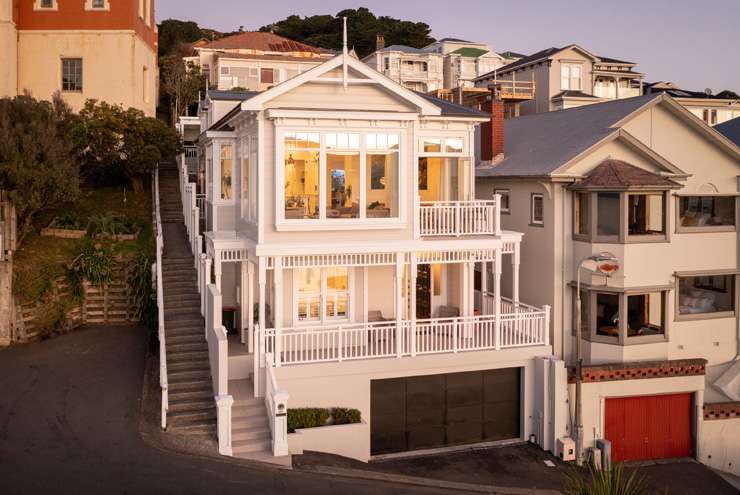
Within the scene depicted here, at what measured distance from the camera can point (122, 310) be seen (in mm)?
22953

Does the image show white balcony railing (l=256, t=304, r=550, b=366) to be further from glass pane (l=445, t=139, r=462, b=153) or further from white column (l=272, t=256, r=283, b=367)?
glass pane (l=445, t=139, r=462, b=153)

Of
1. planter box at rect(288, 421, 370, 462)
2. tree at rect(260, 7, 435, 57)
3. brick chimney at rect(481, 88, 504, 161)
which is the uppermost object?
tree at rect(260, 7, 435, 57)

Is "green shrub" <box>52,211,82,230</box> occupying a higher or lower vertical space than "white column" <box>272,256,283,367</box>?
higher

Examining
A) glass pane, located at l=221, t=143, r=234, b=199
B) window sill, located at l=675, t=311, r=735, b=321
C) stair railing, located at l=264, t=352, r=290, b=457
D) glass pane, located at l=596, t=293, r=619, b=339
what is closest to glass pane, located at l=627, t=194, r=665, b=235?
glass pane, located at l=596, t=293, r=619, b=339

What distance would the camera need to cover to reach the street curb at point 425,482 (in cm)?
1497

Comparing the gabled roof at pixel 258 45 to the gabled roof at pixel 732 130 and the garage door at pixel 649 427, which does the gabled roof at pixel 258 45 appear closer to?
the gabled roof at pixel 732 130

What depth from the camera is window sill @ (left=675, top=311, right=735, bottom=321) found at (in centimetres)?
2139

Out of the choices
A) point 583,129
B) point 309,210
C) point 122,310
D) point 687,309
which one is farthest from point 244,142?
point 687,309

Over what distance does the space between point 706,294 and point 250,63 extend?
121 ft

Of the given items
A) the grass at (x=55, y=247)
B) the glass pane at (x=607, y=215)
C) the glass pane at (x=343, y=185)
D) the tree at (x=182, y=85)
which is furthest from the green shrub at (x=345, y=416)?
the tree at (x=182, y=85)

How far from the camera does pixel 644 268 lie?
20.5 meters

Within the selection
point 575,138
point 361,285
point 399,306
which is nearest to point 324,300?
point 361,285

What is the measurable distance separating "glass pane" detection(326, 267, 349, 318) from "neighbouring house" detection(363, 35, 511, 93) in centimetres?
4613

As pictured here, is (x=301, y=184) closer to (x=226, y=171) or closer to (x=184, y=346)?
(x=184, y=346)
